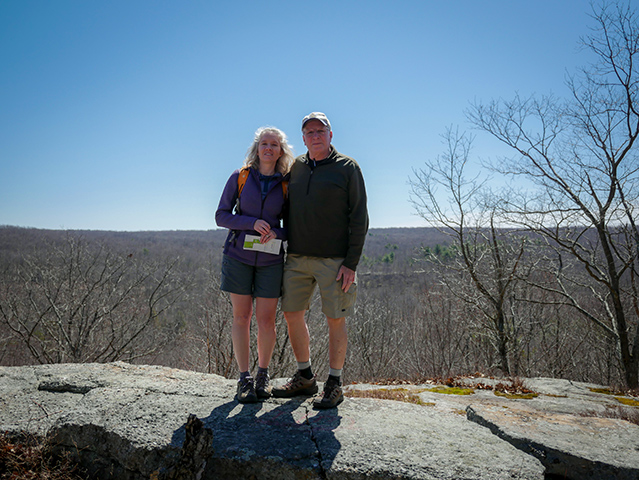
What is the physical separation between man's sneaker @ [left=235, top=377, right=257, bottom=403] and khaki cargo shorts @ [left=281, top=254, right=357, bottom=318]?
0.69 meters

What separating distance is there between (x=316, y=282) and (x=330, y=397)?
96cm

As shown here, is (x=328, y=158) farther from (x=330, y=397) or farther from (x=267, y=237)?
(x=330, y=397)

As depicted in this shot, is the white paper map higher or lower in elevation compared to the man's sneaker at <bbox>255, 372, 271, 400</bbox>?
higher

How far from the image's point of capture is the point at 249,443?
8.12ft

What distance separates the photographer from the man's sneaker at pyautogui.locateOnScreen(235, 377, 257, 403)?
3.14 m

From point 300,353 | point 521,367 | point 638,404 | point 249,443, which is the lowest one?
point 521,367

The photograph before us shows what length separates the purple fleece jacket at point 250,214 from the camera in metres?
3.14

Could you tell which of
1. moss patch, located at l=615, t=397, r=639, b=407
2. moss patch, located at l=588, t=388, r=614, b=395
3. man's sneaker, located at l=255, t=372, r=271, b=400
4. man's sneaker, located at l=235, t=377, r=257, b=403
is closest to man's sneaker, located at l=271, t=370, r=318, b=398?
A: man's sneaker, located at l=255, t=372, r=271, b=400

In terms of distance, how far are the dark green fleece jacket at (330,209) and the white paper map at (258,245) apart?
0.19 m

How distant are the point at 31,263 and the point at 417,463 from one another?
15.4m

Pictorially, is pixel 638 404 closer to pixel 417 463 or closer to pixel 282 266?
pixel 417 463

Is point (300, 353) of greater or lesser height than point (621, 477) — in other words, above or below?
above

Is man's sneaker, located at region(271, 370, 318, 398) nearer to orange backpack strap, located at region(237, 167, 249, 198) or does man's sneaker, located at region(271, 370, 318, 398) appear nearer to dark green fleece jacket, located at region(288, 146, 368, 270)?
dark green fleece jacket, located at region(288, 146, 368, 270)

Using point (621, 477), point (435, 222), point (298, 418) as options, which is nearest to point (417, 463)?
point (298, 418)
